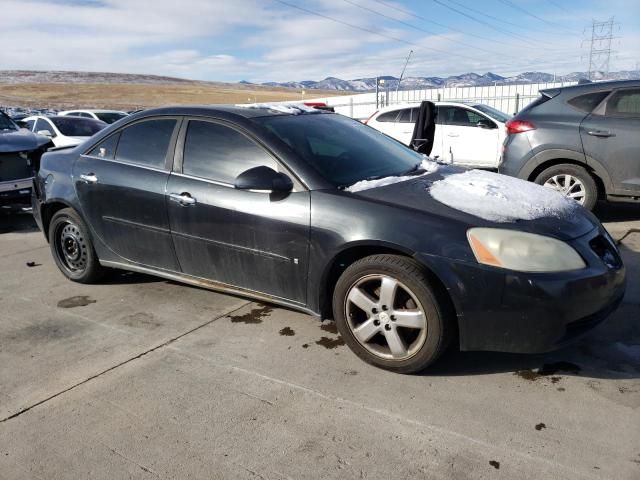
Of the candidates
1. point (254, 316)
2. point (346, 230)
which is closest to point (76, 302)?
point (254, 316)

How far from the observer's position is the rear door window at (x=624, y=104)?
5.95 meters

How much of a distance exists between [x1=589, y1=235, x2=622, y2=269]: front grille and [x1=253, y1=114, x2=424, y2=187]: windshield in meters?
1.27

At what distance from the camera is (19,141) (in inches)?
301

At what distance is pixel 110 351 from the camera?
347cm

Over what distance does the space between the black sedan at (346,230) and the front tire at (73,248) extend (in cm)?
7

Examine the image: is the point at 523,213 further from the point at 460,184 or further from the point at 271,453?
the point at 271,453

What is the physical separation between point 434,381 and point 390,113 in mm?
8972

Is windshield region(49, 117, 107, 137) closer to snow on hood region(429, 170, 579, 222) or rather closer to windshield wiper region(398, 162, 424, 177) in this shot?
windshield wiper region(398, 162, 424, 177)

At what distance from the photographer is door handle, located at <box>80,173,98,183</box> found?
4.27 meters

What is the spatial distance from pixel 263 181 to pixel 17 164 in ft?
19.0

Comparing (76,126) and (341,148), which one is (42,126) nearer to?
(76,126)

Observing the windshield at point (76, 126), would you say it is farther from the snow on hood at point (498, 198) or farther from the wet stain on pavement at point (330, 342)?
the snow on hood at point (498, 198)

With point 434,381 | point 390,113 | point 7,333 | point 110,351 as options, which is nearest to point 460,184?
point 434,381

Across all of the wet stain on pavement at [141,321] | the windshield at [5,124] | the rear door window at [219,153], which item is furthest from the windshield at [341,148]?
the windshield at [5,124]
